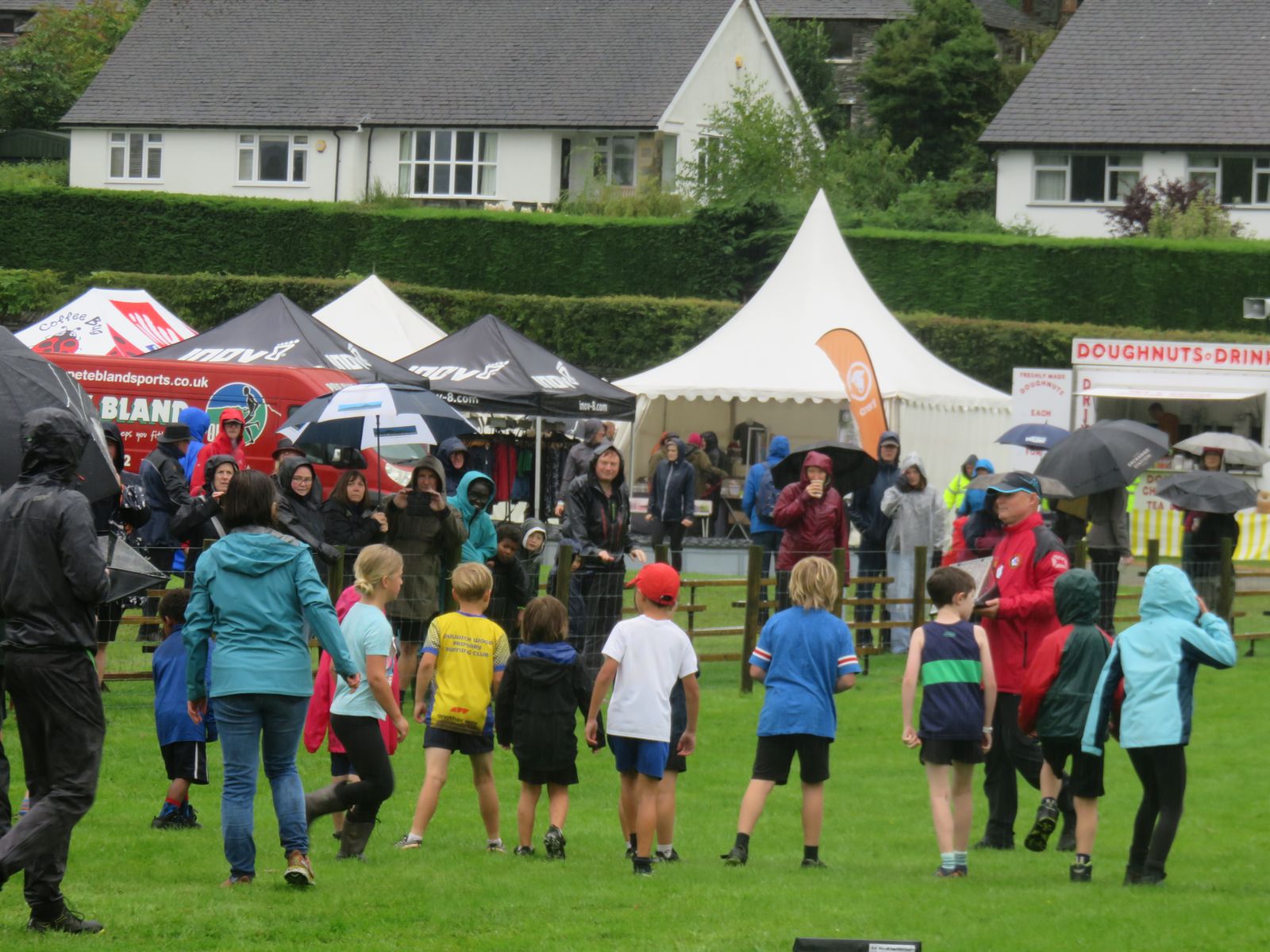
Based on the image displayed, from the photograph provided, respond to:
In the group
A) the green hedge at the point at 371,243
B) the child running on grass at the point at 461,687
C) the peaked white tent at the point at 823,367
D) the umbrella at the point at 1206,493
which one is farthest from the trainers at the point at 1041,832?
the green hedge at the point at 371,243

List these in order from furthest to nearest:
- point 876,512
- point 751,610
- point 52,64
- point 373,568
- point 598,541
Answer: point 52,64 < point 876,512 < point 751,610 < point 598,541 < point 373,568

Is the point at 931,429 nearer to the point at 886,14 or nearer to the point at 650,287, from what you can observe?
the point at 650,287

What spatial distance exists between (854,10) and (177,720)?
62874mm

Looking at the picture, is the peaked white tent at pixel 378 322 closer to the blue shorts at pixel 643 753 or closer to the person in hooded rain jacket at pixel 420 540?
the person in hooded rain jacket at pixel 420 540

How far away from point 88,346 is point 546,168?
26.2 m

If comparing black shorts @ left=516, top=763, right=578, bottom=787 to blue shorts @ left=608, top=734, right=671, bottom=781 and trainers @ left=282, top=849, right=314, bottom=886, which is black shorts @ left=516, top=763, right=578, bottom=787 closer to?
blue shorts @ left=608, top=734, right=671, bottom=781

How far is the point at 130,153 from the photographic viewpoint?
5259 cm

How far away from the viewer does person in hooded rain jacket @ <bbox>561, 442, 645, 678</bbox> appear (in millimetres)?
14078

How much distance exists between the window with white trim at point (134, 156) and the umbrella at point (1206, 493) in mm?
39284

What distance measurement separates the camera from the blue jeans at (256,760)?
308 inches

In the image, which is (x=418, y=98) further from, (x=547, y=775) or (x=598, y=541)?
(x=547, y=775)

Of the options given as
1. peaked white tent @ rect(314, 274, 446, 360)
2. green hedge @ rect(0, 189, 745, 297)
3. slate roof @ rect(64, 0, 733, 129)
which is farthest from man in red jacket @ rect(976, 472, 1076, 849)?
slate roof @ rect(64, 0, 733, 129)

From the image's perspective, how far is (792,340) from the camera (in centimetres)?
2533

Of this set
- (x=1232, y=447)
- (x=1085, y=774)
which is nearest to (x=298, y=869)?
(x=1085, y=774)
